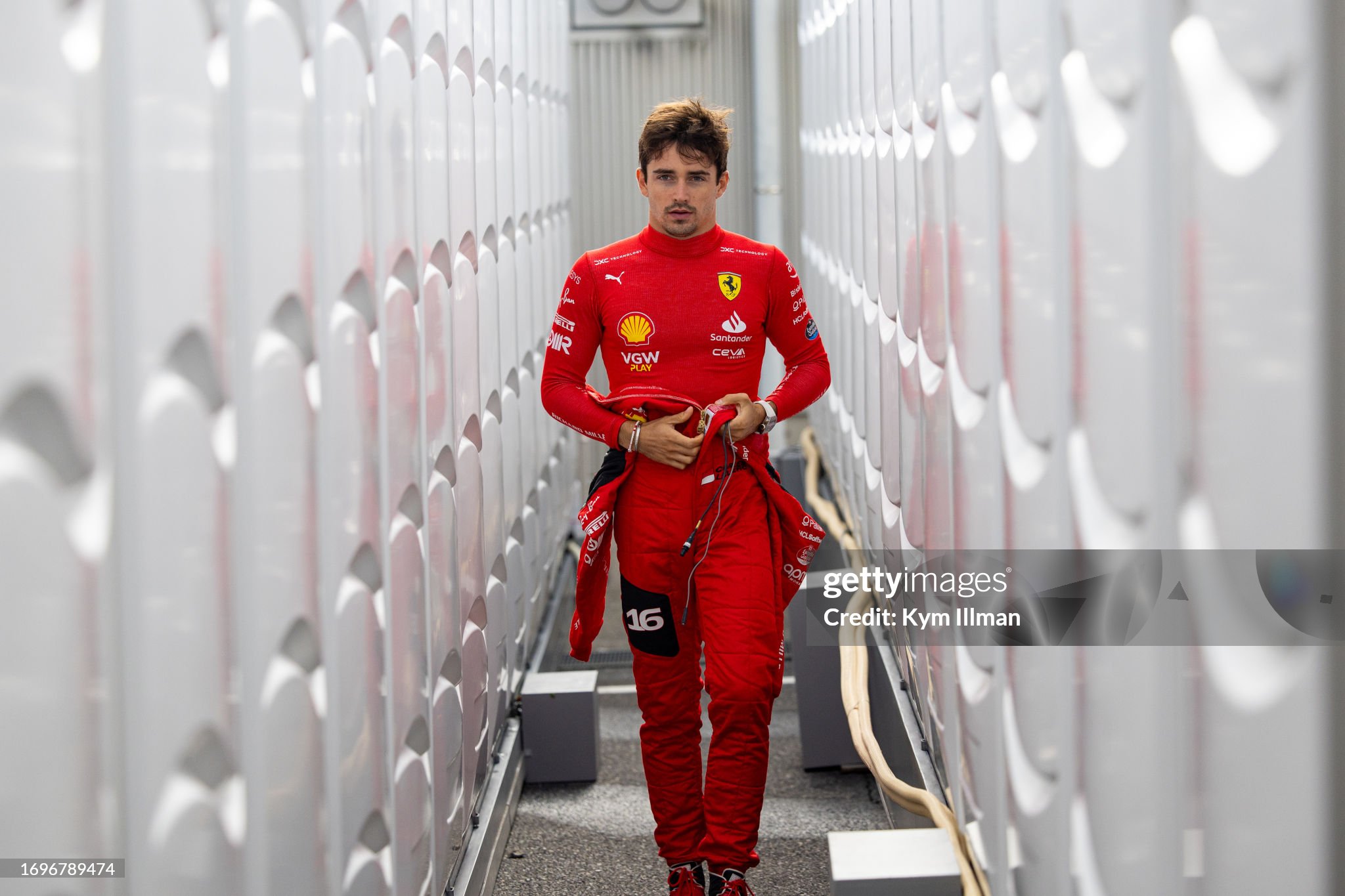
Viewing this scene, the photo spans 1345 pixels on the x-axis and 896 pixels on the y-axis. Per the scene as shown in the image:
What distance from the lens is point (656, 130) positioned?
244 cm

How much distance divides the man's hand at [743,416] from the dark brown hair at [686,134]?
1.54 feet

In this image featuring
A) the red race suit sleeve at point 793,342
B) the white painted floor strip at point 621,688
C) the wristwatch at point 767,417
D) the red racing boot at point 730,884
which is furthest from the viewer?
the white painted floor strip at point 621,688

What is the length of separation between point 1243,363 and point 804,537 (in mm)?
1670

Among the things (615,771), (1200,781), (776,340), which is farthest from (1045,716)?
(615,771)

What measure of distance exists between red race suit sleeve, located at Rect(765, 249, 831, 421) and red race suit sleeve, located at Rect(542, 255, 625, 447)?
0.35 metres

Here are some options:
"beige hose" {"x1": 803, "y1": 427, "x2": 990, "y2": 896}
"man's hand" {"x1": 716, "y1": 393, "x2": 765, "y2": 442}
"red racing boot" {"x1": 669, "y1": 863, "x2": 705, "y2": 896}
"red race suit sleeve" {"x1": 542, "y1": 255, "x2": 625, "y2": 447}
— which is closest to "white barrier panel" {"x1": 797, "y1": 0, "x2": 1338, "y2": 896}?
"beige hose" {"x1": 803, "y1": 427, "x2": 990, "y2": 896}

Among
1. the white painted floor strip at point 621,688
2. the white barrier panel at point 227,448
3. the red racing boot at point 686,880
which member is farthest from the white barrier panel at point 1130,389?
the white painted floor strip at point 621,688

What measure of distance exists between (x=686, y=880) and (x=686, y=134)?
4.81 feet

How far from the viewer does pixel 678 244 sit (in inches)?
97.5

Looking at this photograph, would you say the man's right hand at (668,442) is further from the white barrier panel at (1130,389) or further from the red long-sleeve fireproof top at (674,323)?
the white barrier panel at (1130,389)

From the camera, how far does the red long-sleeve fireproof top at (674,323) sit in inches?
96.1

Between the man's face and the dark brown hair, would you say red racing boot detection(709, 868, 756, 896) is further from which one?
the dark brown hair

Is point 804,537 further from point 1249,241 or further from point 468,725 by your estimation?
point 1249,241

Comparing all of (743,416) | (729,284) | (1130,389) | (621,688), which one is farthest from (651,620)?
(621,688)
